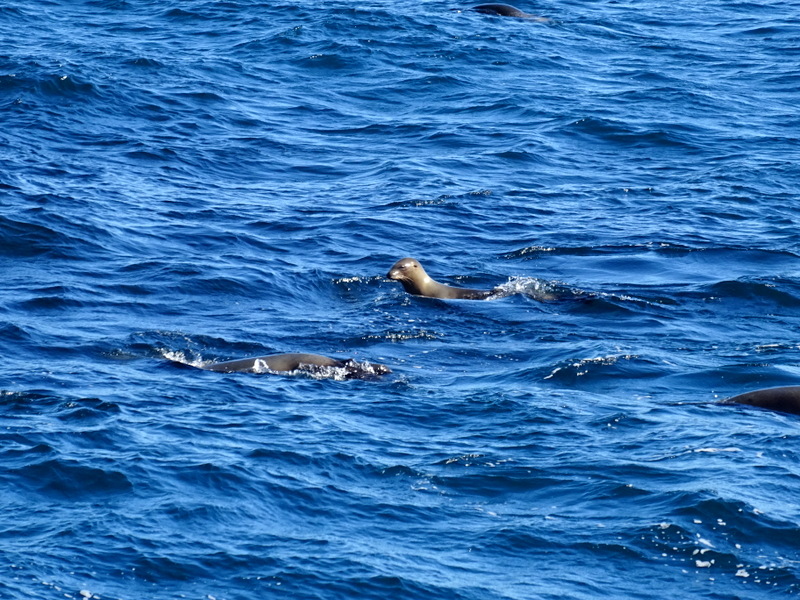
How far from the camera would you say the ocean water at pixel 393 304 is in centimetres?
959

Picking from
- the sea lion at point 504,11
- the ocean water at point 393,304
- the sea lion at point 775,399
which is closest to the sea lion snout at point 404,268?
the ocean water at point 393,304

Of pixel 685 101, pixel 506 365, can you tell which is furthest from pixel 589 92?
pixel 506 365

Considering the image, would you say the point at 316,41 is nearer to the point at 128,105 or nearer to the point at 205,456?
the point at 128,105

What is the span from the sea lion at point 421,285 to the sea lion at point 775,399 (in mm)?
4081

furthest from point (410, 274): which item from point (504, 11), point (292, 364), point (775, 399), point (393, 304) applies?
point (504, 11)

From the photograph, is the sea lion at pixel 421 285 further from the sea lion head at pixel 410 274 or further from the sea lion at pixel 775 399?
the sea lion at pixel 775 399

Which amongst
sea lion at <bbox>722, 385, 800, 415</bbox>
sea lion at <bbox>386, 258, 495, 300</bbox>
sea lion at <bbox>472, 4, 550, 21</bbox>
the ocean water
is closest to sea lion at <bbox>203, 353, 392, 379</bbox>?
the ocean water

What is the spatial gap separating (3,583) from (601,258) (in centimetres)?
1014

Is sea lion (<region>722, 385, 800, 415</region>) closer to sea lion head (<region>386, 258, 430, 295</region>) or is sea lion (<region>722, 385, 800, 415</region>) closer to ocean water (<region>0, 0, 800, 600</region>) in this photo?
ocean water (<region>0, 0, 800, 600</region>)

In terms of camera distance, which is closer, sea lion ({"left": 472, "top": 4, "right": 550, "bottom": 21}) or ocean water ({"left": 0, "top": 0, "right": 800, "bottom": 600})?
ocean water ({"left": 0, "top": 0, "right": 800, "bottom": 600})

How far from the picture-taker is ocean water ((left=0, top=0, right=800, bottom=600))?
377 inches

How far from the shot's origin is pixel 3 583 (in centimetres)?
877

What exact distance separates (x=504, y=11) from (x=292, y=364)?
1914 cm

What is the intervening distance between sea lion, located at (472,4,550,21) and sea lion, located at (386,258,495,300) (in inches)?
619
